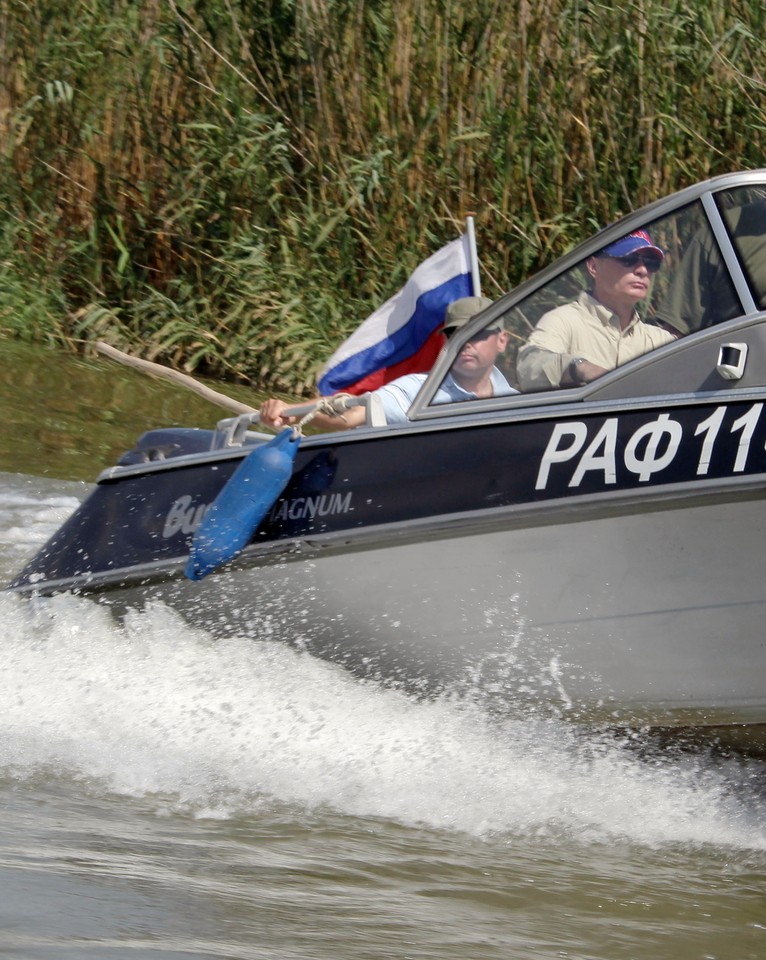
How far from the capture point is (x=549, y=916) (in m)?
2.94

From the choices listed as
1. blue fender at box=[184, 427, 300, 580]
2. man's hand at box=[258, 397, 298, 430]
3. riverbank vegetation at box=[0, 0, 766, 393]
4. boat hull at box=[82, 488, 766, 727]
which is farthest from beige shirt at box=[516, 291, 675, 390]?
riverbank vegetation at box=[0, 0, 766, 393]

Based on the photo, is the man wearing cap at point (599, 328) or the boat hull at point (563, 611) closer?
the boat hull at point (563, 611)

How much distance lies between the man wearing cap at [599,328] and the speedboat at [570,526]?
0.04 metres

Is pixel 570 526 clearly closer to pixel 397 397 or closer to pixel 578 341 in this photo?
pixel 578 341

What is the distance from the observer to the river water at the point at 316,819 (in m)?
2.77

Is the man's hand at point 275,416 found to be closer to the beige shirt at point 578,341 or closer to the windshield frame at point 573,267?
the windshield frame at point 573,267

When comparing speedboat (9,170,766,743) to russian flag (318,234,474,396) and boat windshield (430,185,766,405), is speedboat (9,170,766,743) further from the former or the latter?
russian flag (318,234,474,396)

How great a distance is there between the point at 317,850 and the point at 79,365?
21.8ft

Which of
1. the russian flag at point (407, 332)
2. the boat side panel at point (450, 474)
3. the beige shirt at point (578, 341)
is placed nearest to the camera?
the boat side panel at point (450, 474)

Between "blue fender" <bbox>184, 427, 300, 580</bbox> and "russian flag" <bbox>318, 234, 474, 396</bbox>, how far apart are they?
768mm

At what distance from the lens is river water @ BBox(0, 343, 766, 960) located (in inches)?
109

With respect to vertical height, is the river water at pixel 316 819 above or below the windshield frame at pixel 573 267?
below

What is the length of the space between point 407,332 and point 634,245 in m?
1.12

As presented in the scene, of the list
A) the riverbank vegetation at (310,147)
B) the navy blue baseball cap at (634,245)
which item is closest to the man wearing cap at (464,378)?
the navy blue baseball cap at (634,245)
